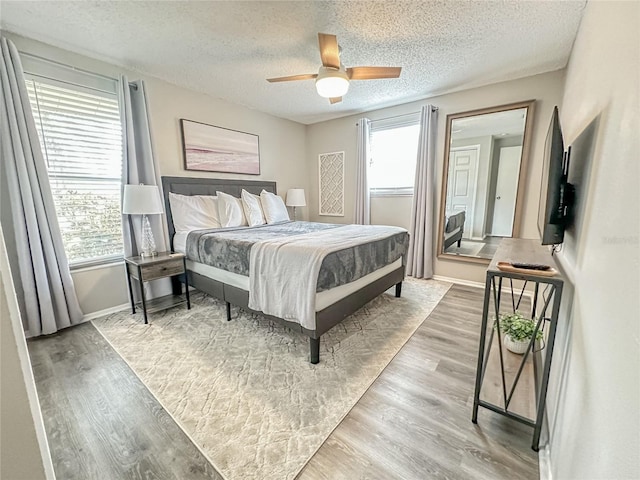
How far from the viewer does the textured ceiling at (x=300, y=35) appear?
191cm

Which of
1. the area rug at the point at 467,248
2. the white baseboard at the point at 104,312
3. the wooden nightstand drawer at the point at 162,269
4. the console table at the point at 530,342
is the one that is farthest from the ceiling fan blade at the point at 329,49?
the white baseboard at the point at 104,312

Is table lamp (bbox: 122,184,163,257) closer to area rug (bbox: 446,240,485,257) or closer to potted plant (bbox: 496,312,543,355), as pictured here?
potted plant (bbox: 496,312,543,355)

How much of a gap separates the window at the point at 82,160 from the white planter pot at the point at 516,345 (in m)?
3.73

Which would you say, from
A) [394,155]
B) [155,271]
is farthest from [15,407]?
[394,155]

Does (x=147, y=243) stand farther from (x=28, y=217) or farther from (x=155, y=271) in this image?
(x=28, y=217)

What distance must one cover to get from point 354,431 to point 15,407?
1384 mm

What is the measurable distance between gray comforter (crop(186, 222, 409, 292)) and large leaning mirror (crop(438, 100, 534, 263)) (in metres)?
1.12

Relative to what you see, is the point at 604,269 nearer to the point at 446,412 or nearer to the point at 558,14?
the point at 446,412

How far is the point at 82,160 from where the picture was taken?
8.52 feet

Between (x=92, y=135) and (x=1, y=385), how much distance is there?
310cm

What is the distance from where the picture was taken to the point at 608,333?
2.19 feet

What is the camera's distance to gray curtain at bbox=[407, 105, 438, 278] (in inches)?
144

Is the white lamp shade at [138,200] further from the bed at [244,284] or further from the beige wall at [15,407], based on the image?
the beige wall at [15,407]

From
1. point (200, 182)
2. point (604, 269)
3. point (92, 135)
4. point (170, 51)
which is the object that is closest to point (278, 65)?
point (170, 51)
